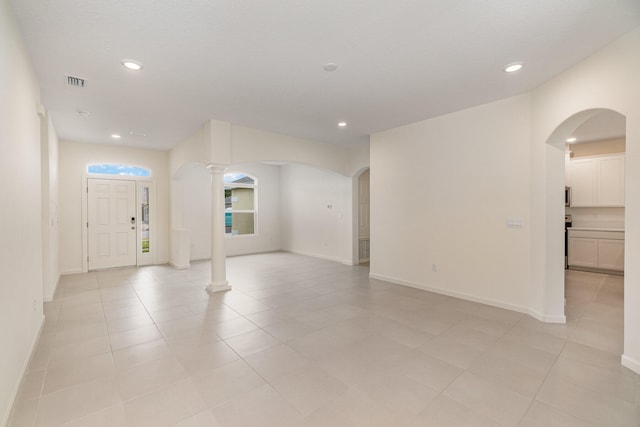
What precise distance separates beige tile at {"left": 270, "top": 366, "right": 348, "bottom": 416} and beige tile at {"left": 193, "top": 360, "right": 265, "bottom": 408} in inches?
7.5

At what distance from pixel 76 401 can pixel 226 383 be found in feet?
3.33

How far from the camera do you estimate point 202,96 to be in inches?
144

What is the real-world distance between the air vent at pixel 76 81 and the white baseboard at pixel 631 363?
5.86 meters

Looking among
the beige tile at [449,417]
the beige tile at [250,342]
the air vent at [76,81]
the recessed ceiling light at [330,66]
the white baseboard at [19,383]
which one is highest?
the air vent at [76,81]

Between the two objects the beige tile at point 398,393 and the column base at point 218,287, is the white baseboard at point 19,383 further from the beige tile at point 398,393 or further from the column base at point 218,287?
the beige tile at point 398,393

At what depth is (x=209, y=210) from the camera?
25.9 ft

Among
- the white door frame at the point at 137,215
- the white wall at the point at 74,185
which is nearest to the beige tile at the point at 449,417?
the white door frame at the point at 137,215

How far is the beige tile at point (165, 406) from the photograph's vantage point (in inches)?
73.2

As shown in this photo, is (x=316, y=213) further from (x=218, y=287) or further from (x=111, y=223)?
(x=111, y=223)

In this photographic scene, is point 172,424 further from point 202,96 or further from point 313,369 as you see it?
point 202,96

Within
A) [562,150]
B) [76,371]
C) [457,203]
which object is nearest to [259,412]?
[76,371]

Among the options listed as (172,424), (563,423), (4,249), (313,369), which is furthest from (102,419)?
(563,423)

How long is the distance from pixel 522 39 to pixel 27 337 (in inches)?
198

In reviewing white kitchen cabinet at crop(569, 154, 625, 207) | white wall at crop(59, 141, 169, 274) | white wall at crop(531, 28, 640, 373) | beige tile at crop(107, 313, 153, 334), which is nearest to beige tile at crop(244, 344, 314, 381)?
beige tile at crop(107, 313, 153, 334)
